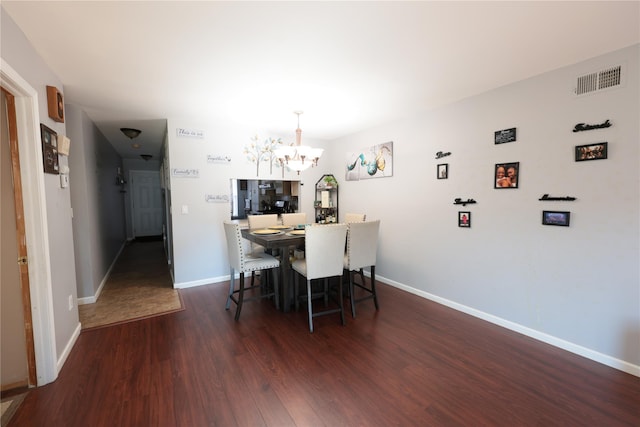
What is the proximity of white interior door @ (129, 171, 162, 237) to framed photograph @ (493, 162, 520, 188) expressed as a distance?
8.57 m

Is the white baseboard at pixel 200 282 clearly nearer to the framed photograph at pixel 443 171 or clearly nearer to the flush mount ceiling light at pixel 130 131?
the flush mount ceiling light at pixel 130 131

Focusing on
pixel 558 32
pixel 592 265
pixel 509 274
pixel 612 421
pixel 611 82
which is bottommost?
pixel 612 421

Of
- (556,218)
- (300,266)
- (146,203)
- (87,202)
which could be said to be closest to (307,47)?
(300,266)

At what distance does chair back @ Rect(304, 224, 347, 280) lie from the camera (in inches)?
104

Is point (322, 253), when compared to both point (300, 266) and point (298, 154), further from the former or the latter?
point (298, 154)

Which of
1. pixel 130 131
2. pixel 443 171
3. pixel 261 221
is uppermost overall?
pixel 130 131

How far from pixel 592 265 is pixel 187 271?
14.8ft

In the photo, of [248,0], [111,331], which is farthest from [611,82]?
[111,331]

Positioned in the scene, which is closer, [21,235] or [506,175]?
[21,235]

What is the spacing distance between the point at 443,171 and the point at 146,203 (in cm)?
814

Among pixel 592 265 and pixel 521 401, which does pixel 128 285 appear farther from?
pixel 592 265

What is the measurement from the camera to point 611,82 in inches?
80.6

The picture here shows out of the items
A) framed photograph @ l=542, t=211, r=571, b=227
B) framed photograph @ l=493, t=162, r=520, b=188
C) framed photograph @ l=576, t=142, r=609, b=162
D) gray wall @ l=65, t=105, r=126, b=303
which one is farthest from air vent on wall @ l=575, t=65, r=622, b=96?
gray wall @ l=65, t=105, r=126, b=303

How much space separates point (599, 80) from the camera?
6.88 ft
